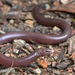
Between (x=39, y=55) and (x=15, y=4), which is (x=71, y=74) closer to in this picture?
(x=39, y=55)

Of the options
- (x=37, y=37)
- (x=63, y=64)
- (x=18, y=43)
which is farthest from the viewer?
(x=37, y=37)

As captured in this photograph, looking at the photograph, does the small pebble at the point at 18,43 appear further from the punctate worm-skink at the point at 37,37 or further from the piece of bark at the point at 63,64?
the piece of bark at the point at 63,64

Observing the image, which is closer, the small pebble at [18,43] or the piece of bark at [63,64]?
the piece of bark at [63,64]

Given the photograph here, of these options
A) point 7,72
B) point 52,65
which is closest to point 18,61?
point 7,72

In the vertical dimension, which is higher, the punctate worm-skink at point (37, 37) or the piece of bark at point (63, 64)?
the punctate worm-skink at point (37, 37)

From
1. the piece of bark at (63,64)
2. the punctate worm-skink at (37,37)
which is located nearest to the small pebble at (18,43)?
the punctate worm-skink at (37,37)

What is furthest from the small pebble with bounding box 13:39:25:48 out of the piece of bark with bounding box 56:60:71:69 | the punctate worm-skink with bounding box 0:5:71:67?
the piece of bark with bounding box 56:60:71:69

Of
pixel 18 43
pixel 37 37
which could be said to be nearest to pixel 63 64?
pixel 37 37

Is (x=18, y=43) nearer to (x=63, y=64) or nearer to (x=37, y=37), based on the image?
(x=37, y=37)

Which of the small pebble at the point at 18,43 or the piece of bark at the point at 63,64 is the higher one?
the small pebble at the point at 18,43

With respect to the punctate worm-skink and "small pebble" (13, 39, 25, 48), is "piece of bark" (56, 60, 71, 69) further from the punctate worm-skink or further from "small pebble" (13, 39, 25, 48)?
"small pebble" (13, 39, 25, 48)
